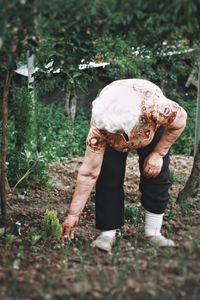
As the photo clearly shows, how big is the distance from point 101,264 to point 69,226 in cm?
55

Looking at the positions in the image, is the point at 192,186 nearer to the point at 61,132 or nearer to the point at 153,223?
the point at 153,223

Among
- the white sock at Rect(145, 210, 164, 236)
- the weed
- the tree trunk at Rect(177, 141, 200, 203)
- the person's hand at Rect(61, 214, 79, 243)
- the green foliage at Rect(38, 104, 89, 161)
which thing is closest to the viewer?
the person's hand at Rect(61, 214, 79, 243)

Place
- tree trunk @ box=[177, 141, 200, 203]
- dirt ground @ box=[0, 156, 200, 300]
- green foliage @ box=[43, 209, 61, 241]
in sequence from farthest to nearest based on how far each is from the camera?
tree trunk @ box=[177, 141, 200, 203] < green foliage @ box=[43, 209, 61, 241] < dirt ground @ box=[0, 156, 200, 300]

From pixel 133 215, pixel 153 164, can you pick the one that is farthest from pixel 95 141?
pixel 133 215

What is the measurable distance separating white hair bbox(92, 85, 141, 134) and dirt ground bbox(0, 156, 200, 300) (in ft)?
2.25

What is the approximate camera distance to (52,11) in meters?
2.77

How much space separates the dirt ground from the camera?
2.54 meters

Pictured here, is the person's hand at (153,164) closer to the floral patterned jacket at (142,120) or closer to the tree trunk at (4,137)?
the floral patterned jacket at (142,120)

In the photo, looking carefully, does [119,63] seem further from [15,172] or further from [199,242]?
[199,242]

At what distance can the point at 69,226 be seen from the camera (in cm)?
361

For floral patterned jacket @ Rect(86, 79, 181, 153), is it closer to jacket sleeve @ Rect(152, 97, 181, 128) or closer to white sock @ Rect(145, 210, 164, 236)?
jacket sleeve @ Rect(152, 97, 181, 128)

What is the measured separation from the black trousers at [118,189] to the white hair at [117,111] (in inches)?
17.6

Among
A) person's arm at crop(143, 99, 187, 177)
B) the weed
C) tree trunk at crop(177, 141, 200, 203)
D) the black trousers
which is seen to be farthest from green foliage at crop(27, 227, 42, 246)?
tree trunk at crop(177, 141, 200, 203)

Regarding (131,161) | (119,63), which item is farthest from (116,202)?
(131,161)
